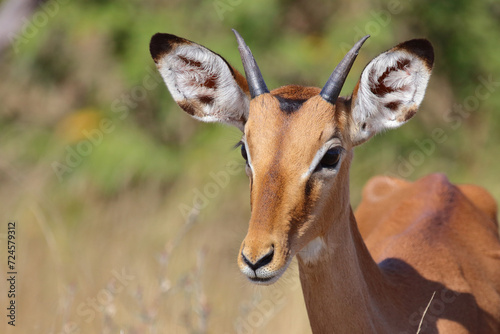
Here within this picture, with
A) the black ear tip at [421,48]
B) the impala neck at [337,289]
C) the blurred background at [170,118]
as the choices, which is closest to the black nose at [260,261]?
the impala neck at [337,289]

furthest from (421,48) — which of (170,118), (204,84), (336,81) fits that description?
(170,118)

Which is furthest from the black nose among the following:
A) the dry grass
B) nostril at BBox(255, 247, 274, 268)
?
the dry grass

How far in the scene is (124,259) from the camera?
8328mm

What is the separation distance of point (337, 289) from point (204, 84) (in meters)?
1.38

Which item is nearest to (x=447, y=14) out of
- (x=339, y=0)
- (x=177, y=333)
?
(x=339, y=0)

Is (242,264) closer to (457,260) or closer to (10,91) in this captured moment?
(457,260)

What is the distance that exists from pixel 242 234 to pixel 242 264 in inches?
26.7

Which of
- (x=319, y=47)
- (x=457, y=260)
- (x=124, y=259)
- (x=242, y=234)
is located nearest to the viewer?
(x=242, y=234)
